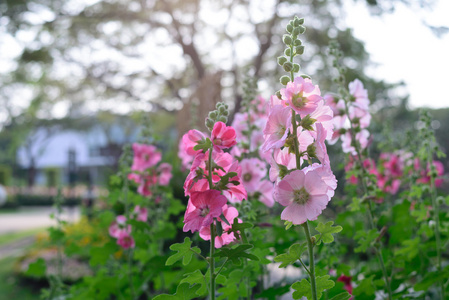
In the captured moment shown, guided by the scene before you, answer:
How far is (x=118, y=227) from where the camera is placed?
8.38 feet

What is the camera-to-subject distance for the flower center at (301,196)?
1.04 metres

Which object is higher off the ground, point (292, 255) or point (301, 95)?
point (301, 95)

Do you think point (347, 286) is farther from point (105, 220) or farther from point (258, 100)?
point (105, 220)

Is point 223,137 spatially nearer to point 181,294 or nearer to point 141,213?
point 181,294

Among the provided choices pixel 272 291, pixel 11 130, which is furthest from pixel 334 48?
pixel 11 130

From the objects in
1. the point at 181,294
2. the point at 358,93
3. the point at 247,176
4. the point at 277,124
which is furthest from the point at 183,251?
the point at 358,93

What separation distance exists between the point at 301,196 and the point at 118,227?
1783 mm

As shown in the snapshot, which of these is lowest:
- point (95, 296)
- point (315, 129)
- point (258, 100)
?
point (95, 296)

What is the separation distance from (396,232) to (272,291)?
3.11ft

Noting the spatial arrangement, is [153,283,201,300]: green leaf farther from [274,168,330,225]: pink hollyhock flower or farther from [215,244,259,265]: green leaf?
[274,168,330,225]: pink hollyhock flower

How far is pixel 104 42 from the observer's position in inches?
548

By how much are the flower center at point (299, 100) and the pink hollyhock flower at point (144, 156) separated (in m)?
1.59

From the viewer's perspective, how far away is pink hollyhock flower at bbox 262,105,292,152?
1079 millimetres

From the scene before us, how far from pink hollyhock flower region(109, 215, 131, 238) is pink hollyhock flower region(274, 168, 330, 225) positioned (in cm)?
165
